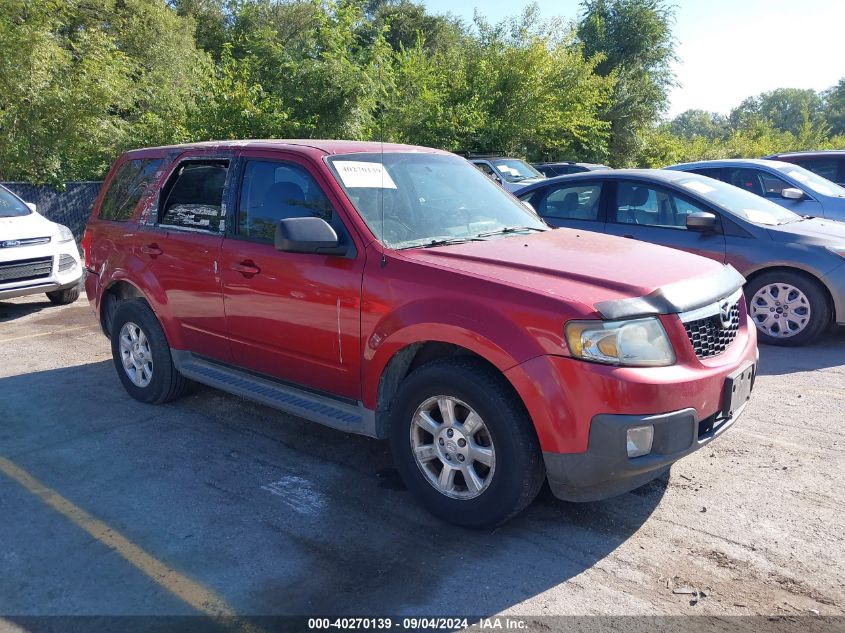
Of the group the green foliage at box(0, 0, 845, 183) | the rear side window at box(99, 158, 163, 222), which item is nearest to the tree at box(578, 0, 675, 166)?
the green foliage at box(0, 0, 845, 183)

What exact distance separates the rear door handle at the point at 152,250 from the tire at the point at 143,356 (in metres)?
0.42

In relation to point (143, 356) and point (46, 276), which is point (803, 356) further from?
point (46, 276)

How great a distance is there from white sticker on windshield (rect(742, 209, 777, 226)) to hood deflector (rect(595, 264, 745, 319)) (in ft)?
12.3

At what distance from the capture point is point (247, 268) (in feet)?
15.0

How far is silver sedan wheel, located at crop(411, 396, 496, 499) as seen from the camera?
11.5 ft

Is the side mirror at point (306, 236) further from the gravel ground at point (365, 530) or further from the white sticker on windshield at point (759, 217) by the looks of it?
the white sticker on windshield at point (759, 217)

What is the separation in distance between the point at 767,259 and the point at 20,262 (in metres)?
8.44

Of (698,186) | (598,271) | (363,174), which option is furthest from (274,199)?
(698,186)

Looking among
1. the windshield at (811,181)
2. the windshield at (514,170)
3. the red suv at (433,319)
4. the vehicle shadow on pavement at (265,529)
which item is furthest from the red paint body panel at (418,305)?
the windshield at (514,170)

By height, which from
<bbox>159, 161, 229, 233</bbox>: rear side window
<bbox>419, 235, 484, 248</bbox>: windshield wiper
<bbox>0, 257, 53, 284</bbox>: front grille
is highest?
<bbox>159, 161, 229, 233</bbox>: rear side window

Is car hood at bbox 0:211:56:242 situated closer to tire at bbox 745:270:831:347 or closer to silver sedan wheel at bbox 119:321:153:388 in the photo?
silver sedan wheel at bbox 119:321:153:388

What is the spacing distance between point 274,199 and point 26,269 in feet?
19.0

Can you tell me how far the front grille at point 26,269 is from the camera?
8.59m

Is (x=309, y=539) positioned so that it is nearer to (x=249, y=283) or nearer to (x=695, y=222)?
(x=249, y=283)
